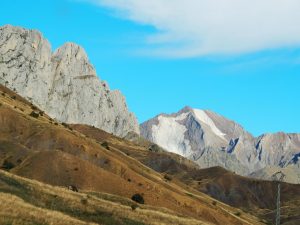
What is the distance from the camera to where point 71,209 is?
→ 2248 inches

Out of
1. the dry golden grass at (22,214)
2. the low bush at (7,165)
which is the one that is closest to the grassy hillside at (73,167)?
the low bush at (7,165)

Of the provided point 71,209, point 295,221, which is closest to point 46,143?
point 71,209

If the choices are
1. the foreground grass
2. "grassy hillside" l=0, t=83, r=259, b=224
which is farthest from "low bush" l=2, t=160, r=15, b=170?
the foreground grass

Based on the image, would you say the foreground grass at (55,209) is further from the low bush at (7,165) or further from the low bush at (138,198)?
the low bush at (7,165)

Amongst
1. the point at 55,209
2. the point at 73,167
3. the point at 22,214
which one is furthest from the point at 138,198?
the point at 22,214

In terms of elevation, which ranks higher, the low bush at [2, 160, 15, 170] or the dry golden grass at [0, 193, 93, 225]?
the low bush at [2, 160, 15, 170]

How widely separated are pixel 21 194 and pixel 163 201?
5534cm

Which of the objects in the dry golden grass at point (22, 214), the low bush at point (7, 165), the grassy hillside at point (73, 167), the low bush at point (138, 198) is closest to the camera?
the dry golden grass at point (22, 214)

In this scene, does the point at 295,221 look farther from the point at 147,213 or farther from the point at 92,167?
the point at 147,213

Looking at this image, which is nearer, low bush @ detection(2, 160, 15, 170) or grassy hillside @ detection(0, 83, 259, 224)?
grassy hillside @ detection(0, 83, 259, 224)


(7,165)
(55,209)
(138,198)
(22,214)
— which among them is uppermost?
(7,165)

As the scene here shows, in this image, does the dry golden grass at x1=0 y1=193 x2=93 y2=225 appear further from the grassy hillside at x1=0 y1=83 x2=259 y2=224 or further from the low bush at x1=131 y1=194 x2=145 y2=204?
the low bush at x1=131 y1=194 x2=145 y2=204

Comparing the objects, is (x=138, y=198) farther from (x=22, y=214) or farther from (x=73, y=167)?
(x=22, y=214)

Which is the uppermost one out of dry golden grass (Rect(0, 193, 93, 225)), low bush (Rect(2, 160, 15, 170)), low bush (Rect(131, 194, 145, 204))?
low bush (Rect(2, 160, 15, 170))
